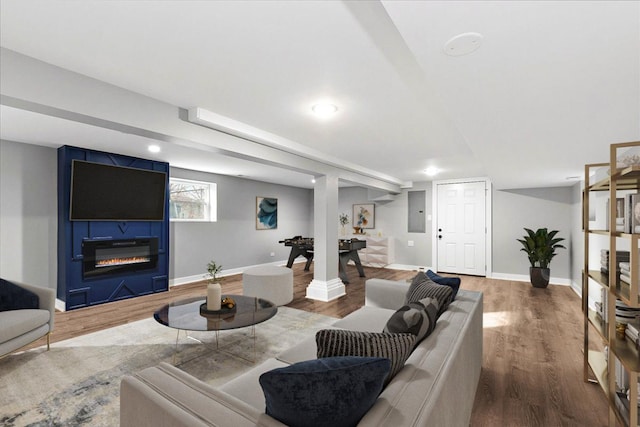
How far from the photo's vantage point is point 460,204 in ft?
23.0

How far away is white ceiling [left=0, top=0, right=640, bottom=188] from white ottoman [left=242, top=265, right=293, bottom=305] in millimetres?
2148

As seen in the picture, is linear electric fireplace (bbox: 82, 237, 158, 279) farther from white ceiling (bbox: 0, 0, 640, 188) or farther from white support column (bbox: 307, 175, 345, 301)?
white support column (bbox: 307, 175, 345, 301)

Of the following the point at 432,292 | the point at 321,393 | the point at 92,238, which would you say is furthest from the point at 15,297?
the point at 432,292

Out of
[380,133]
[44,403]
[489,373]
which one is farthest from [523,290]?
[44,403]

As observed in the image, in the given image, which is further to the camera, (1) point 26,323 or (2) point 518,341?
(2) point 518,341

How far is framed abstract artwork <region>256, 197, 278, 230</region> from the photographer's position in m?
7.64

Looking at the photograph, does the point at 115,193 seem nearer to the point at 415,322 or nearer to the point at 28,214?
the point at 28,214

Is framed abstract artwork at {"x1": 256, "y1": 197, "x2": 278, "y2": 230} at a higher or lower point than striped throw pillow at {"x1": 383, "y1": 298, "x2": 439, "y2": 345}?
higher

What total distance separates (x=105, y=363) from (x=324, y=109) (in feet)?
9.46

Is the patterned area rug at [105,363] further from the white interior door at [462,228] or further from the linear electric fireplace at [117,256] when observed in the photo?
the white interior door at [462,228]

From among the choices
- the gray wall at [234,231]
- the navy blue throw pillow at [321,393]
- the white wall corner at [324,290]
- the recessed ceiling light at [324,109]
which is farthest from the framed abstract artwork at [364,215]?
the navy blue throw pillow at [321,393]

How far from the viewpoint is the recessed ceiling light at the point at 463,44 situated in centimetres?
125

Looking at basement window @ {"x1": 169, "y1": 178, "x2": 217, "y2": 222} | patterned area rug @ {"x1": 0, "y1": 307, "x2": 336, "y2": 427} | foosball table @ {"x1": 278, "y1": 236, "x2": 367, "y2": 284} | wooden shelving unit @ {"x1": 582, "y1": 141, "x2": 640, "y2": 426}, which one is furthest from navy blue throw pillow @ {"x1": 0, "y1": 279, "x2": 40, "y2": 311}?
wooden shelving unit @ {"x1": 582, "y1": 141, "x2": 640, "y2": 426}

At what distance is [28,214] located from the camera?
4086 mm
